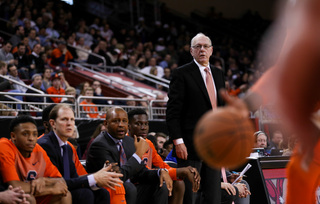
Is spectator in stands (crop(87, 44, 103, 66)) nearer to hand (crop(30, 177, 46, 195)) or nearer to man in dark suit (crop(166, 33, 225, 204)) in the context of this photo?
man in dark suit (crop(166, 33, 225, 204))

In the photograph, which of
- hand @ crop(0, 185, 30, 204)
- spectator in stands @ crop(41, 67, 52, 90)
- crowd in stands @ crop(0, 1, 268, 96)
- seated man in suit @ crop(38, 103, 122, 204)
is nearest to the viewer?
hand @ crop(0, 185, 30, 204)

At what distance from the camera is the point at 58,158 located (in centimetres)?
437

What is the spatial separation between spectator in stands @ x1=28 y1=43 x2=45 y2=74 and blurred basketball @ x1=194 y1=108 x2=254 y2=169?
9.70 meters

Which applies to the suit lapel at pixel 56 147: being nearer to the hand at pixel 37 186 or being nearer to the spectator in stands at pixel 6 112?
the hand at pixel 37 186

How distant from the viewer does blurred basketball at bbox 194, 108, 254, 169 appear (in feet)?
6.75

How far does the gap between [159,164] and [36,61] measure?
7.04 meters

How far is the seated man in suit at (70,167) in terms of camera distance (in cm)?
412

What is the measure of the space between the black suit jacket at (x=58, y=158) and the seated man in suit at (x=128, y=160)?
268 mm

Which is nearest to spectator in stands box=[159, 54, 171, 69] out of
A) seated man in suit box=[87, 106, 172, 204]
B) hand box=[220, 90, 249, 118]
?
seated man in suit box=[87, 106, 172, 204]

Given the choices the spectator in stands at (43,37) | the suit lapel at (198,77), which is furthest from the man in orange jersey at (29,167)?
the spectator in stands at (43,37)

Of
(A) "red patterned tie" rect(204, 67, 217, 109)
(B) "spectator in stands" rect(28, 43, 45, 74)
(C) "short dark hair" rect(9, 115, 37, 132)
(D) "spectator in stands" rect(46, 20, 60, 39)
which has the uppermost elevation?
(D) "spectator in stands" rect(46, 20, 60, 39)

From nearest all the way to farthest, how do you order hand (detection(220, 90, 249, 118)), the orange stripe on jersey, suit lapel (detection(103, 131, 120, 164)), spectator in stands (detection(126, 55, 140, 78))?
1. hand (detection(220, 90, 249, 118))
2. the orange stripe on jersey
3. suit lapel (detection(103, 131, 120, 164))
4. spectator in stands (detection(126, 55, 140, 78))

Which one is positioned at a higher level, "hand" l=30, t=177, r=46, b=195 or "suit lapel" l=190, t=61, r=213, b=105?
"suit lapel" l=190, t=61, r=213, b=105

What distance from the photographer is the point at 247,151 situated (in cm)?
215
